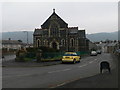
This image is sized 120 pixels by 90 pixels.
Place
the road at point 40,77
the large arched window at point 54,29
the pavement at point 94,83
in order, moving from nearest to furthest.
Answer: the pavement at point 94,83 < the road at point 40,77 < the large arched window at point 54,29

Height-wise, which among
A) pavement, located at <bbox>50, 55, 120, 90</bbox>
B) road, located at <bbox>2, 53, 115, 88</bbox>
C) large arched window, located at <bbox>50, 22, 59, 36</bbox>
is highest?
large arched window, located at <bbox>50, 22, 59, 36</bbox>

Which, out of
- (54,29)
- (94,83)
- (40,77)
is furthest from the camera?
(54,29)

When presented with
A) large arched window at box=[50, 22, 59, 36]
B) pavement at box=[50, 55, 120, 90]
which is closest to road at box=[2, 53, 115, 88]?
pavement at box=[50, 55, 120, 90]

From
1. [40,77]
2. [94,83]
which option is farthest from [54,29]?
[94,83]

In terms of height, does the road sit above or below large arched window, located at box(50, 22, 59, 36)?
below

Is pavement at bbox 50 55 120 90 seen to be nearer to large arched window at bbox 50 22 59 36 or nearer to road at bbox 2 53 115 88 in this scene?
road at bbox 2 53 115 88

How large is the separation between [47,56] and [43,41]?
1597 inches

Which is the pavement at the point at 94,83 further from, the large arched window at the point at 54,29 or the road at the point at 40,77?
the large arched window at the point at 54,29

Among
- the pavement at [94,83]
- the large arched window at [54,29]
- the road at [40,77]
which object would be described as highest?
the large arched window at [54,29]

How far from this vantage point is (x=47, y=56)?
1537 inches

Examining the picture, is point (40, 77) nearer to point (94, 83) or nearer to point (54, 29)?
point (94, 83)

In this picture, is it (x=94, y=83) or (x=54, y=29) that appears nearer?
(x=94, y=83)

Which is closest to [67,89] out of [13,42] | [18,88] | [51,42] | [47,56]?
[18,88]

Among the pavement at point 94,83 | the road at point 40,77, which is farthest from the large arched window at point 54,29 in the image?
the pavement at point 94,83
